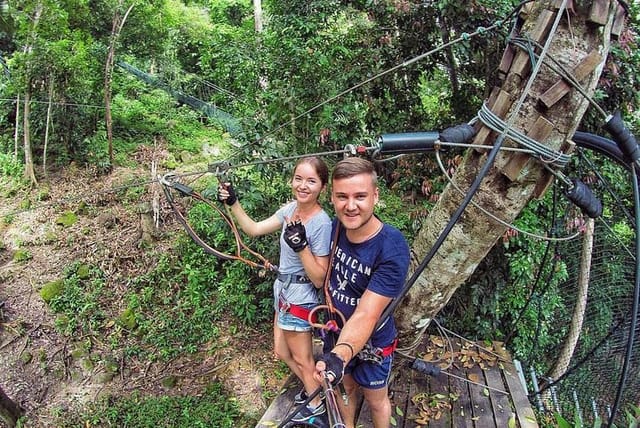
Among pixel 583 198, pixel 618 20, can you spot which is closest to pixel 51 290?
pixel 583 198

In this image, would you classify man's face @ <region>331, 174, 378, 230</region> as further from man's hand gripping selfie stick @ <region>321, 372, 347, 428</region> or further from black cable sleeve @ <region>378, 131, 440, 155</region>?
man's hand gripping selfie stick @ <region>321, 372, 347, 428</region>

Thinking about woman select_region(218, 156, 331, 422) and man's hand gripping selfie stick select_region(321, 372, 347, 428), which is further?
woman select_region(218, 156, 331, 422)

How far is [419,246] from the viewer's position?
2557 mm

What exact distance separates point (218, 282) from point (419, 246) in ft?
8.02

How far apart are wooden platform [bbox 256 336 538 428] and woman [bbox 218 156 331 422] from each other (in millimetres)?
250

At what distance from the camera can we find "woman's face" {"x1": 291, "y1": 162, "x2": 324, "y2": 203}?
196 centimetres

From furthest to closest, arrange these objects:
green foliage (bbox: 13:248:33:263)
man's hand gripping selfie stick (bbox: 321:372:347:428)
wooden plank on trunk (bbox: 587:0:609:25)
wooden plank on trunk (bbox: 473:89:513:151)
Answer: green foliage (bbox: 13:248:33:263), wooden plank on trunk (bbox: 473:89:513:151), wooden plank on trunk (bbox: 587:0:609:25), man's hand gripping selfie stick (bbox: 321:372:347:428)

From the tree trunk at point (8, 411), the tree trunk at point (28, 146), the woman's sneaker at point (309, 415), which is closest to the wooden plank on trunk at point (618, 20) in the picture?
the woman's sneaker at point (309, 415)

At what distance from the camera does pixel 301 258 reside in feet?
6.17

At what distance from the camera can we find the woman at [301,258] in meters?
1.93

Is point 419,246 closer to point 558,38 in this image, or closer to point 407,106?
point 558,38

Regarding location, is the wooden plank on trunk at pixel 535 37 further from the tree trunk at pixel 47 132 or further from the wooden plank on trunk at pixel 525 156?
the tree trunk at pixel 47 132

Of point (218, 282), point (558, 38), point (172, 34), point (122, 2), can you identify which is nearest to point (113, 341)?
point (218, 282)

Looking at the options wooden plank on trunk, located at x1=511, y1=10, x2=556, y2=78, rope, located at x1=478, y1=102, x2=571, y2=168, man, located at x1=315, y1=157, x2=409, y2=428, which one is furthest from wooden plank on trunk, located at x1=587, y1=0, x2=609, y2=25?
man, located at x1=315, y1=157, x2=409, y2=428
